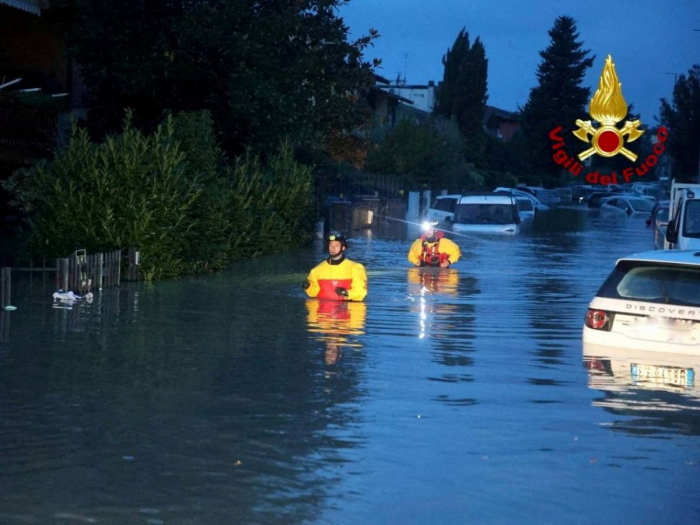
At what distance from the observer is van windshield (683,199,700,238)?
19.1m

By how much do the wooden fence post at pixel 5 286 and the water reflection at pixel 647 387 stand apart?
23.8ft

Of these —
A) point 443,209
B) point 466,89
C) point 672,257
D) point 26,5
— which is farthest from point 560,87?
point 672,257

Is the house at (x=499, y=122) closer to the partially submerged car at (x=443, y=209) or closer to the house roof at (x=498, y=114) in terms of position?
the house roof at (x=498, y=114)

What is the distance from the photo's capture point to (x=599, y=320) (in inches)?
443

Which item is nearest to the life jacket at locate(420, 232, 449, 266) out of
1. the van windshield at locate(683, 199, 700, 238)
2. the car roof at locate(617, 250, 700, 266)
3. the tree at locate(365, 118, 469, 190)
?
the van windshield at locate(683, 199, 700, 238)

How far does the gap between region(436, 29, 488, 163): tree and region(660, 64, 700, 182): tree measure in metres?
18.0

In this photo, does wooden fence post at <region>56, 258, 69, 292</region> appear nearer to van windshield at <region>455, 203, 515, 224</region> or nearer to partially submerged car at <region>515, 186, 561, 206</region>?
van windshield at <region>455, 203, 515, 224</region>

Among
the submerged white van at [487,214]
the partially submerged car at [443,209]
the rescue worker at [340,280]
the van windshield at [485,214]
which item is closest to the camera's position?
the rescue worker at [340,280]

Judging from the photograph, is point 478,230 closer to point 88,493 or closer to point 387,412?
point 387,412

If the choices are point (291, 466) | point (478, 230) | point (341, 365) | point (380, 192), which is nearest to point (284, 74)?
point (478, 230)

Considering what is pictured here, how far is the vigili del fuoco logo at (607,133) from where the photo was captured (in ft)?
159

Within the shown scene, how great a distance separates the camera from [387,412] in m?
9.23

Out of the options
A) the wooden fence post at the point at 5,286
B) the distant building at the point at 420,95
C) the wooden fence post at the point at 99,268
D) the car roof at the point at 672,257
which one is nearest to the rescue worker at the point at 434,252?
the wooden fence post at the point at 99,268

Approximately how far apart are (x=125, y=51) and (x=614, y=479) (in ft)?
74.4
